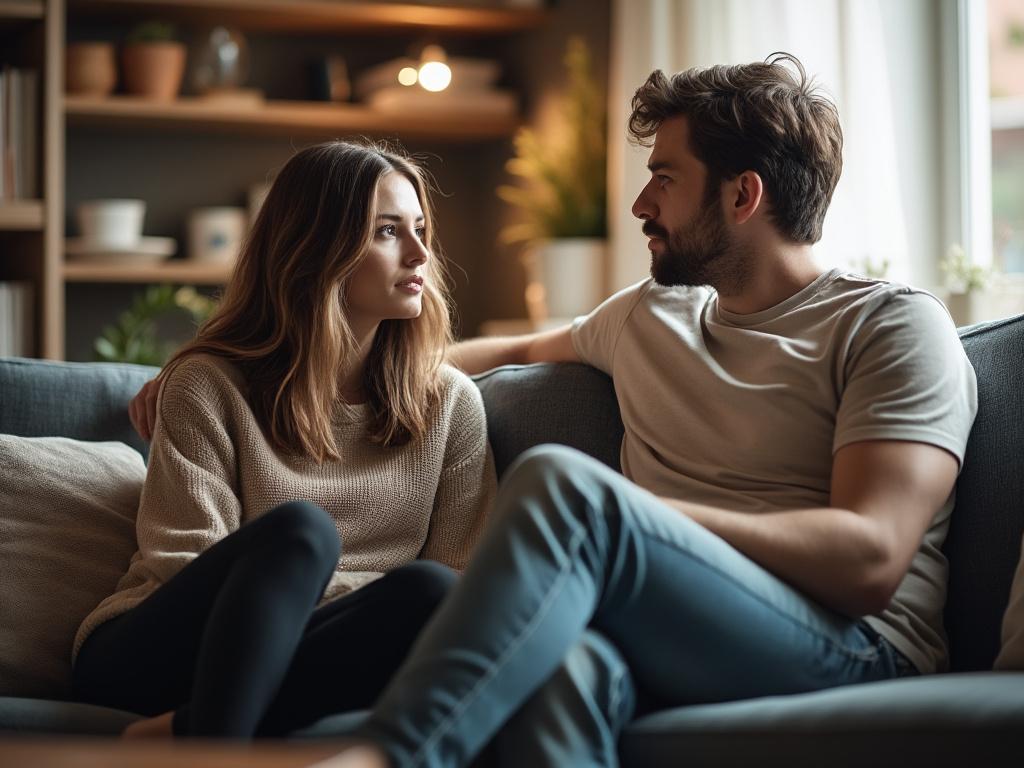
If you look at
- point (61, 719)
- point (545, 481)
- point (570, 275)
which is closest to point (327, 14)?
point (570, 275)

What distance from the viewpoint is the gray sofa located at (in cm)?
130

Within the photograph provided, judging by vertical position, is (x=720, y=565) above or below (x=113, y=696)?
above

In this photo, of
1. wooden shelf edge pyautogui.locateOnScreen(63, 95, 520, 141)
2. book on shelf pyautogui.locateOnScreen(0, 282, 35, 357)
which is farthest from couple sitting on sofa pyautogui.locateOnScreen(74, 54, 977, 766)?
wooden shelf edge pyautogui.locateOnScreen(63, 95, 520, 141)

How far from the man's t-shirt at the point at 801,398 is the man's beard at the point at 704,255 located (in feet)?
0.19

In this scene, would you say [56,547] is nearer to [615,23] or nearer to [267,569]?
[267,569]

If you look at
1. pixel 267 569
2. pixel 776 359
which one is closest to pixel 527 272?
pixel 776 359

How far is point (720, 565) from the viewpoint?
143 centimetres

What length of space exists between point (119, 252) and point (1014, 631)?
284cm

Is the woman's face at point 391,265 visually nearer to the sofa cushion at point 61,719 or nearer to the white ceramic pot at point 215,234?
the sofa cushion at point 61,719

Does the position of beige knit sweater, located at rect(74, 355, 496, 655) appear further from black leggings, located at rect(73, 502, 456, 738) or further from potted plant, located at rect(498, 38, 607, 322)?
potted plant, located at rect(498, 38, 607, 322)

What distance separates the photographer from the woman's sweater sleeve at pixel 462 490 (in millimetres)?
1938

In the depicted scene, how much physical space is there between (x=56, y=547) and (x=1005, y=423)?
1.36 m

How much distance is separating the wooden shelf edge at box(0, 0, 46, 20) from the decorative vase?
4.96 ft

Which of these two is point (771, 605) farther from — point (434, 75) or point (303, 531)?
point (434, 75)
